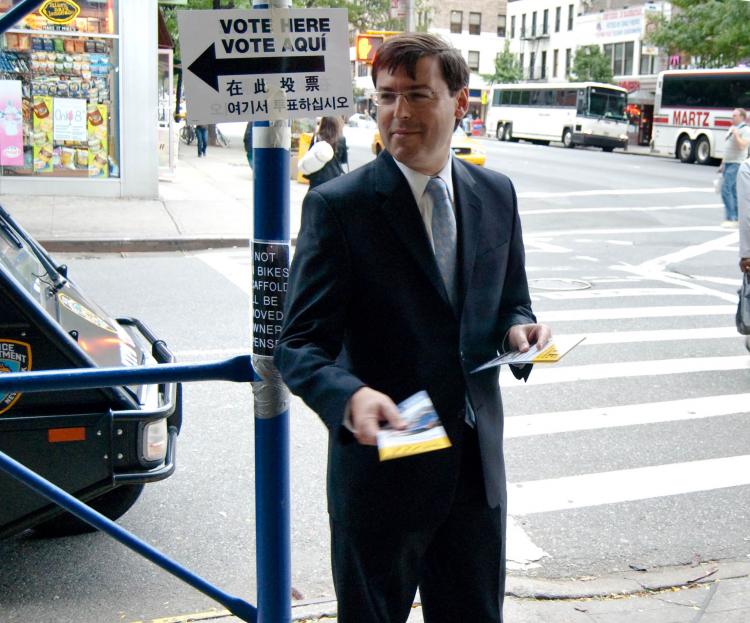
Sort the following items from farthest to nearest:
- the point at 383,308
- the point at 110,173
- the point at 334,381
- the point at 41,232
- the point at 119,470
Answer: the point at 110,173, the point at 41,232, the point at 119,470, the point at 383,308, the point at 334,381

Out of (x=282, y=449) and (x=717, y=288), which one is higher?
(x=282, y=449)

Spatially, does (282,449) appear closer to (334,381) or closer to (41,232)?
(334,381)

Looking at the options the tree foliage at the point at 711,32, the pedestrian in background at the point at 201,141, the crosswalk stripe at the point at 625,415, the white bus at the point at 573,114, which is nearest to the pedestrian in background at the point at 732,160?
the crosswalk stripe at the point at 625,415

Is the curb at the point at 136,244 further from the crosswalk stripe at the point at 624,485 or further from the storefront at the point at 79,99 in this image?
the crosswalk stripe at the point at 624,485

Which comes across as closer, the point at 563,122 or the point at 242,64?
the point at 242,64

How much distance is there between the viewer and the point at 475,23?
85188 mm

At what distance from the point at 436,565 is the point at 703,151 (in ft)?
120

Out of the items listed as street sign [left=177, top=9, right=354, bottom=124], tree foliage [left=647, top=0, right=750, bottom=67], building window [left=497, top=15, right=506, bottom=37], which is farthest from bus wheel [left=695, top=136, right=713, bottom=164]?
building window [left=497, top=15, right=506, bottom=37]

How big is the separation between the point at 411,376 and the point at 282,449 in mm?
508

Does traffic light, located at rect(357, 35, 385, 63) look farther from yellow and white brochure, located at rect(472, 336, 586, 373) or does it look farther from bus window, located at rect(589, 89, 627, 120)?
bus window, located at rect(589, 89, 627, 120)

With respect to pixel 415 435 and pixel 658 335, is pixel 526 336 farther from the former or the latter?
pixel 658 335

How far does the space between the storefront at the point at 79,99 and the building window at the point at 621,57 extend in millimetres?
50078

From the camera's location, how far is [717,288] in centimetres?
1153

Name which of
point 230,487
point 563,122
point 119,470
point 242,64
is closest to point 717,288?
point 230,487
